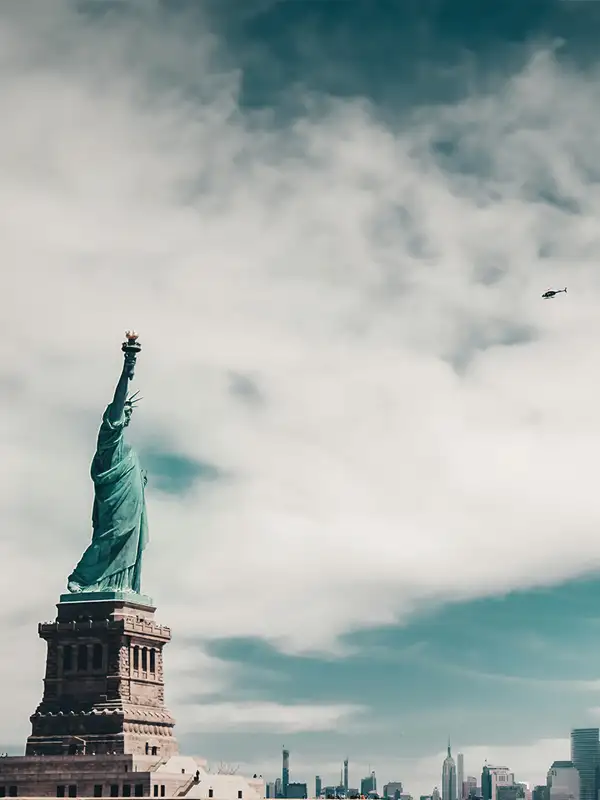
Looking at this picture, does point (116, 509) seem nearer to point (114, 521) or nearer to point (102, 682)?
point (114, 521)

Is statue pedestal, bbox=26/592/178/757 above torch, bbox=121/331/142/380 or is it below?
below

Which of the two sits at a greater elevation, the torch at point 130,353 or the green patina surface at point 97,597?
the torch at point 130,353

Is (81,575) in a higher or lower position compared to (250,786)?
higher

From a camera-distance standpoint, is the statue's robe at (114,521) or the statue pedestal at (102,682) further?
the statue's robe at (114,521)

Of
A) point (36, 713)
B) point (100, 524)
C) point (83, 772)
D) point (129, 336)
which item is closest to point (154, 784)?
point (83, 772)

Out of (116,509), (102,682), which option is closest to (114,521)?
(116,509)

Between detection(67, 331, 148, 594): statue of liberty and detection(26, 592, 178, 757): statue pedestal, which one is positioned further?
detection(67, 331, 148, 594): statue of liberty

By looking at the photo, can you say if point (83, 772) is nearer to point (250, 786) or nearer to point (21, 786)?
point (21, 786)
